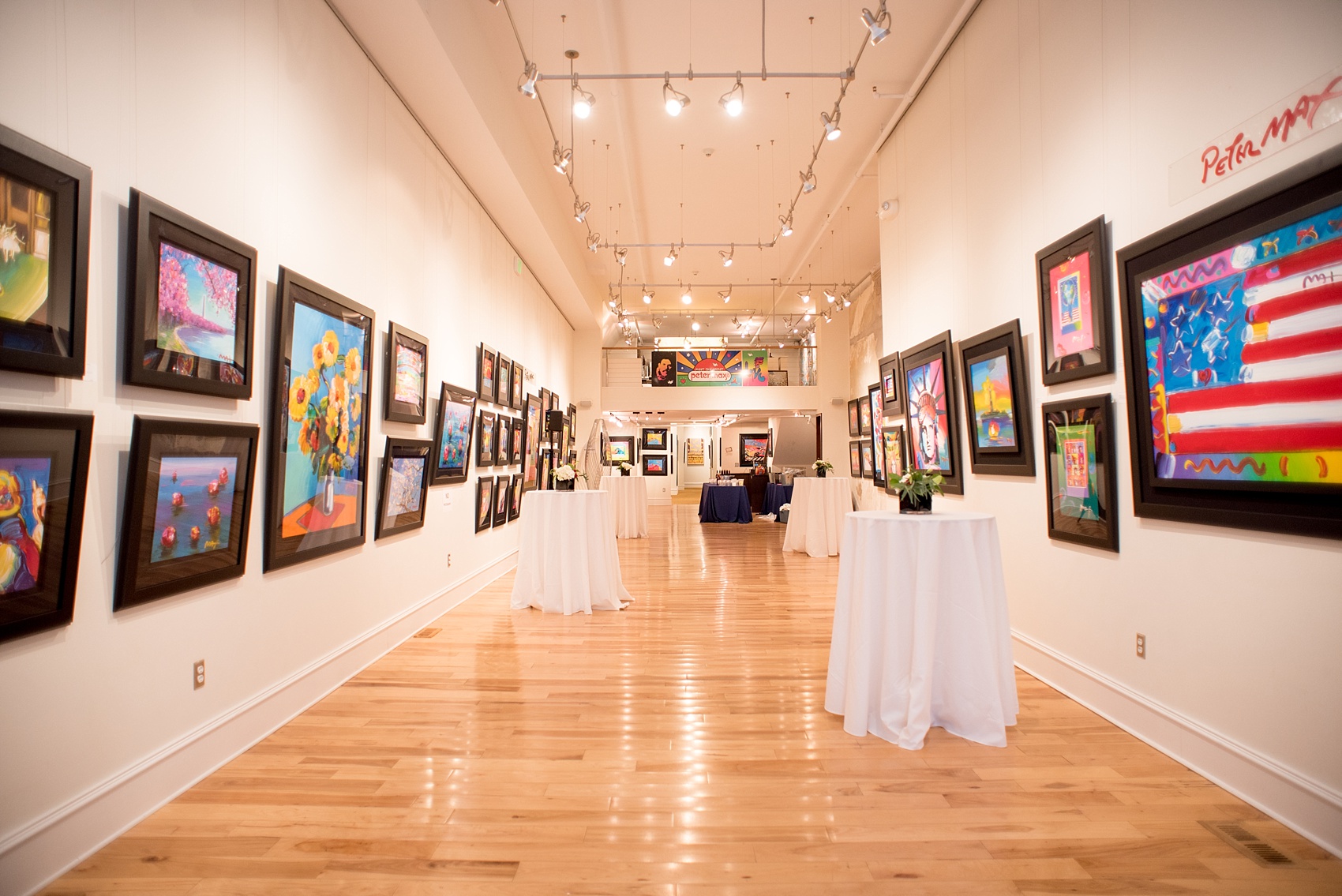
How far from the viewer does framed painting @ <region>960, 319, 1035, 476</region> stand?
4086 mm

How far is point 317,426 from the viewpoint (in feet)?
11.5

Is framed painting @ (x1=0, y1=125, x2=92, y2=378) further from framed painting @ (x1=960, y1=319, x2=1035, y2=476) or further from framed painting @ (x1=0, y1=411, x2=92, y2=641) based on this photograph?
framed painting @ (x1=960, y1=319, x2=1035, y2=476)

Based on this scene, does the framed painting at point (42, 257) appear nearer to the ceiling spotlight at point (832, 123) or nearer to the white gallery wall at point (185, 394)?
the white gallery wall at point (185, 394)

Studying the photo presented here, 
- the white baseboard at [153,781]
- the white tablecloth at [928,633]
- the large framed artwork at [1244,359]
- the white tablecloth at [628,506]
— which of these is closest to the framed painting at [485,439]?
the white baseboard at [153,781]

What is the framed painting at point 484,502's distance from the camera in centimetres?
650

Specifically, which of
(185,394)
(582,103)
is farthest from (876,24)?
(185,394)

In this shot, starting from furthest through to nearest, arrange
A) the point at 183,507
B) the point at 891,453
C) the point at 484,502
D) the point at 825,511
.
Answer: the point at 825,511 → the point at 891,453 → the point at 484,502 → the point at 183,507

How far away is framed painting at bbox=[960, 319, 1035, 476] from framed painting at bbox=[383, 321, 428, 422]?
14.1 feet

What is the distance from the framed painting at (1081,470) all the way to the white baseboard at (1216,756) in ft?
2.45

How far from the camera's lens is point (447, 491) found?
5680 millimetres

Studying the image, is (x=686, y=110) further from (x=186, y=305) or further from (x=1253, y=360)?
(x=1253, y=360)

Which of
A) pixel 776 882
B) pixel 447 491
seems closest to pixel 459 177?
pixel 447 491

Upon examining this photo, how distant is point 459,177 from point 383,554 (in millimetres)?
3807

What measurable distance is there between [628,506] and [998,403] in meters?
7.41
